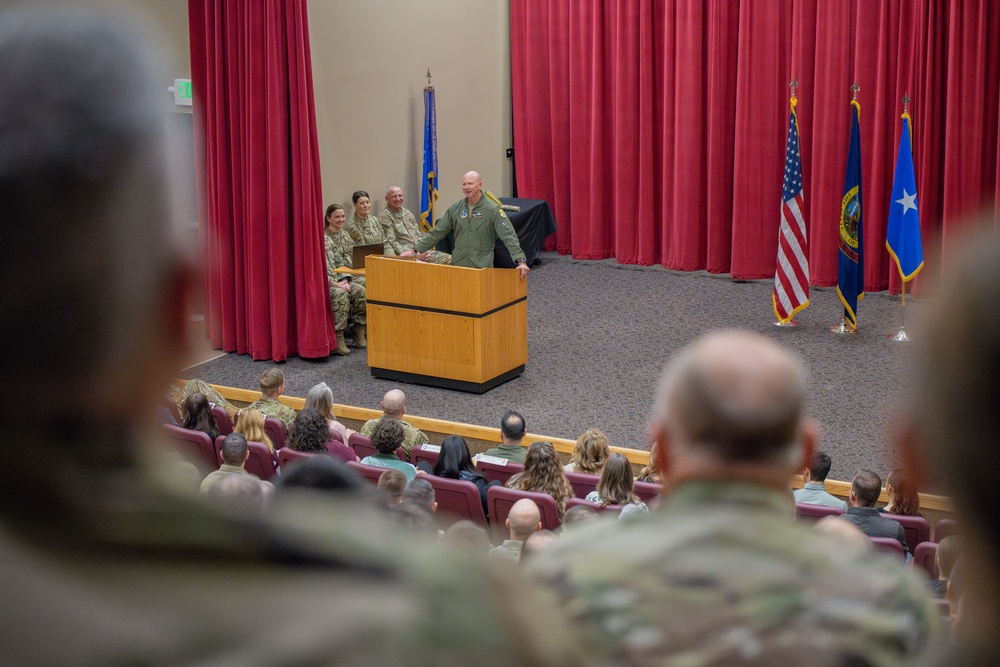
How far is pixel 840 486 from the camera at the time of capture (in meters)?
5.97

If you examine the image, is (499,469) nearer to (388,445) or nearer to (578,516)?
(388,445)

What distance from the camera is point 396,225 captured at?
10328 millimetres

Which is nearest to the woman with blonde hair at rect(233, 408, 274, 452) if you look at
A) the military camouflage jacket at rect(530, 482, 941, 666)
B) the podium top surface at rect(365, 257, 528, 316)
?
the podium top surface at rect(365, 257, 528, 316)

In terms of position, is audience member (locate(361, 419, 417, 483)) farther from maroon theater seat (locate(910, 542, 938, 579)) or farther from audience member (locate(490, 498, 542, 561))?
maroon theater seat (locate(910, 542, 938, 579))

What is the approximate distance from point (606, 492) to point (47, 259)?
13.8 ft

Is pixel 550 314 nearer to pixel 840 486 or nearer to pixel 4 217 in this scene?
pixel 840 486

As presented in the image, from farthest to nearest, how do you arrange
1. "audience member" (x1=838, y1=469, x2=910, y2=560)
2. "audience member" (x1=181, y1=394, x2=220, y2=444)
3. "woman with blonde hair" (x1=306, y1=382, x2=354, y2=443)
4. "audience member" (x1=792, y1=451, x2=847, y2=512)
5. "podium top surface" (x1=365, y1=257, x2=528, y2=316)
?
"podium top surface" (x1=365, y1=257, x2=528, y2=316) → "woman with blonde hair" (x1=306, y1=382, x2=354, y2=443) → "audience member" (x1=181, y1=394, x2=220, y2=444) → "audience member" (x1=792, y1=451, x2=847, y2=512) → "audience member" (x1=838, y1=469, x2=910, y2=560)

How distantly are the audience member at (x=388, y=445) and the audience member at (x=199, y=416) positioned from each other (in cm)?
97

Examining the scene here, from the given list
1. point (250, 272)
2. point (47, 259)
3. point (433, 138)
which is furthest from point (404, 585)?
point (433, 138)

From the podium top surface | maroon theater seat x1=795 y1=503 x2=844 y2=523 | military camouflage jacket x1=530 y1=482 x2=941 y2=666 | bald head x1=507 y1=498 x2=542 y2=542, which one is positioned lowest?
maroon theater seat x1=795 y1=503 x2=844 y2=523

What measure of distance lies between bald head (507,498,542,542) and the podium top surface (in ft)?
12.7

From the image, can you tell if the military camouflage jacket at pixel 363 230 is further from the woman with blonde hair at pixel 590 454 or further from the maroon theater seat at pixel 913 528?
the maroon theater seat at pixel 913 528

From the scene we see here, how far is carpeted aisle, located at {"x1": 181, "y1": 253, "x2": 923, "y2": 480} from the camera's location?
23.8 feet

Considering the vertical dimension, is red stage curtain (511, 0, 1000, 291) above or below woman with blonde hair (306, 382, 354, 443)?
above
